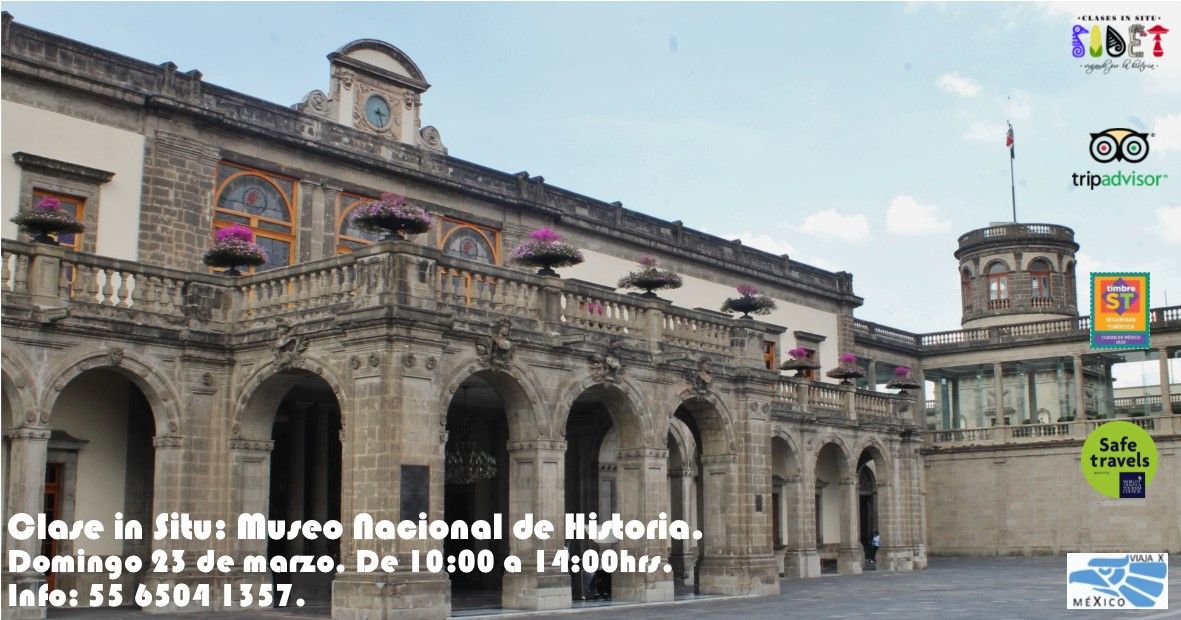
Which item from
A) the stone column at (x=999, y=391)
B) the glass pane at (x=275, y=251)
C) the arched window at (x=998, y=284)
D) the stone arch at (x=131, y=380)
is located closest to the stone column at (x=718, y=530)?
the glass pane at (x=275, y=251)

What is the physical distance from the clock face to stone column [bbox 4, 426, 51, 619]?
1115 centimetres

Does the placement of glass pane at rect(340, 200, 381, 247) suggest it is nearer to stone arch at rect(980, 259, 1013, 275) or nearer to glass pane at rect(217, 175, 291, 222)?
glass pane at rect(217, 175, 291, 222)

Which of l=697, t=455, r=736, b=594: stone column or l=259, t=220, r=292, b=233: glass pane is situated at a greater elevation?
l=259, t=220, r=292, b=233: glass pane

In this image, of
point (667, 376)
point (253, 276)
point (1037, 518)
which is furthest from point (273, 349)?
point (1037, 518)

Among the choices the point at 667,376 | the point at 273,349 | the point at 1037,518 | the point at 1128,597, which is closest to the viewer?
the point at 273,349

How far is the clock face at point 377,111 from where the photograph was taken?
2688 cm

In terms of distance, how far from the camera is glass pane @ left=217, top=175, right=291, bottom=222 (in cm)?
2428

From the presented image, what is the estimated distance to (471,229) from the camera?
28.9 meters

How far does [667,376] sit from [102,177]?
10.6m

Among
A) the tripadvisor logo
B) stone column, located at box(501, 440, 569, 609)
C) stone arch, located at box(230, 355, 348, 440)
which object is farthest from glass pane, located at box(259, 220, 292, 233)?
the tripadvisor logo

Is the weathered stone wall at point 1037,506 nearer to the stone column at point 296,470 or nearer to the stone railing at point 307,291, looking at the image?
the stone railing at point 307,291

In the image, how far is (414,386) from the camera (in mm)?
17875

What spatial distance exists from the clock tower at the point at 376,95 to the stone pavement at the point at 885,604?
1106cm

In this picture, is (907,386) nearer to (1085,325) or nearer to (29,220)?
(1085,325)
